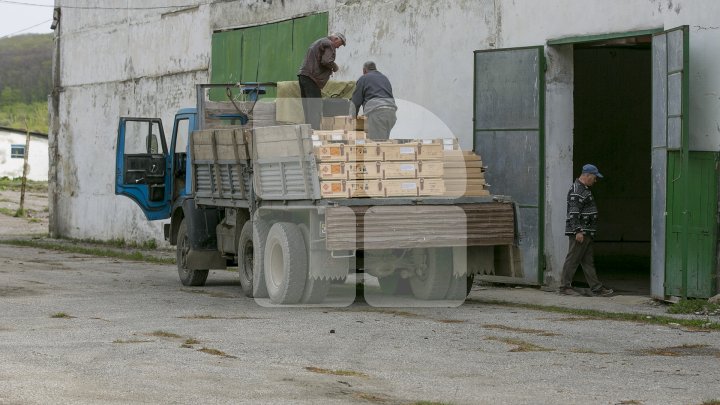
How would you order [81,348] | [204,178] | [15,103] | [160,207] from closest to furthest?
[81,348], [204,178], [160,207], [15,103]

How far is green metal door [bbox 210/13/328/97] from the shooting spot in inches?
1030

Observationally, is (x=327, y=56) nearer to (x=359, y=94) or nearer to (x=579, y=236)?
(x=359, y=94)

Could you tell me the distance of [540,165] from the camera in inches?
791

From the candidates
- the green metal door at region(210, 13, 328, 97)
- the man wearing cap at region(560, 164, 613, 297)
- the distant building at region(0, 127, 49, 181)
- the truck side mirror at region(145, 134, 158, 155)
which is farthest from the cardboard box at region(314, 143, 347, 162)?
the distant building at region(0, 127, 49, 181)

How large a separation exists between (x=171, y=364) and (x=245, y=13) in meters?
18.0

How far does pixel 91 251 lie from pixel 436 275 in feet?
49.4

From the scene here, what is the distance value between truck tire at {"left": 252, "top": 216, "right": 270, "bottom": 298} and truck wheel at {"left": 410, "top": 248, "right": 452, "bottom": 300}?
198 cm

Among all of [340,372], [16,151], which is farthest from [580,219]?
[16,151]

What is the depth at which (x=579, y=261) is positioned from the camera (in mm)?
19203

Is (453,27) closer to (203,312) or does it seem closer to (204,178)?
(204,178)

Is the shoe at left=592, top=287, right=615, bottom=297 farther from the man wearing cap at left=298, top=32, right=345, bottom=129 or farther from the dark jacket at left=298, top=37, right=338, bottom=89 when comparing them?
the dark jacket at left=298, top=37, right=338, bottom=89

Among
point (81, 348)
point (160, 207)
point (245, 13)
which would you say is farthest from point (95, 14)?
point (81, 348)

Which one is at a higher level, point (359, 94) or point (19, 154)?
point (19, 154)

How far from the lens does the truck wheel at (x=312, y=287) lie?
16.6 meters
